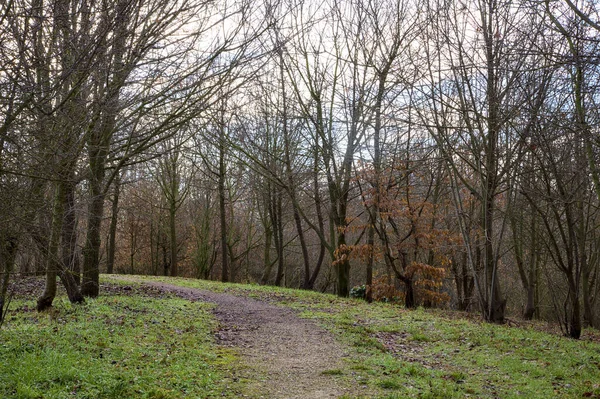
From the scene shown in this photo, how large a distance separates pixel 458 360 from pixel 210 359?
12.6ft

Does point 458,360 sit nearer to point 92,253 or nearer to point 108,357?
point 108,357

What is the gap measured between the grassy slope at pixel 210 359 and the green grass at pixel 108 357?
0.5 inches

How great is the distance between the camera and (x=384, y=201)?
16328 millimetres

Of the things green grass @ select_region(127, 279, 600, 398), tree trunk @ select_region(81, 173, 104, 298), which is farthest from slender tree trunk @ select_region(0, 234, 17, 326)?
tree trunk @ select_region(81, 173, 104, 298)

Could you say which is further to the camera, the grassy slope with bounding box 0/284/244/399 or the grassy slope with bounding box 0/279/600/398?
the grassy slope with bounding box 0/279/600/398

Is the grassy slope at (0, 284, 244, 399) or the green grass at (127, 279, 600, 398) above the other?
the grassy slope at (0, 284, 244, 399)

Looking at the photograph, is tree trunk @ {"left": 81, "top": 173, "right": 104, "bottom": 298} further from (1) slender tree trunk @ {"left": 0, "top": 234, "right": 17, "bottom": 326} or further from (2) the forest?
(1) slender tree trunk @ {"left": 0, "top": 234, "right": 17, "bottom": 326}

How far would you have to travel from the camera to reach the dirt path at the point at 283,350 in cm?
621

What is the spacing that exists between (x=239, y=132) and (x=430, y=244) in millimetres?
9084

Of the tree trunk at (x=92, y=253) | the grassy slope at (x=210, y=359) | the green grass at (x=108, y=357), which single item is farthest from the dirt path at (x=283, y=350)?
the tree trunk at (x=92, y=253)

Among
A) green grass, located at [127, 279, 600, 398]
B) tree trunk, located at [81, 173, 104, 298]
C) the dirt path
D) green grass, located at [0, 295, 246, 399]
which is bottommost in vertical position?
the dirt path

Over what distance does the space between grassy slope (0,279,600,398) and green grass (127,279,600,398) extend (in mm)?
19

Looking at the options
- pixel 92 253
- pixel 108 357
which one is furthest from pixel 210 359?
pixel 92 253

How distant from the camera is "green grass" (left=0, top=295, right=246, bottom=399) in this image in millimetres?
5422
